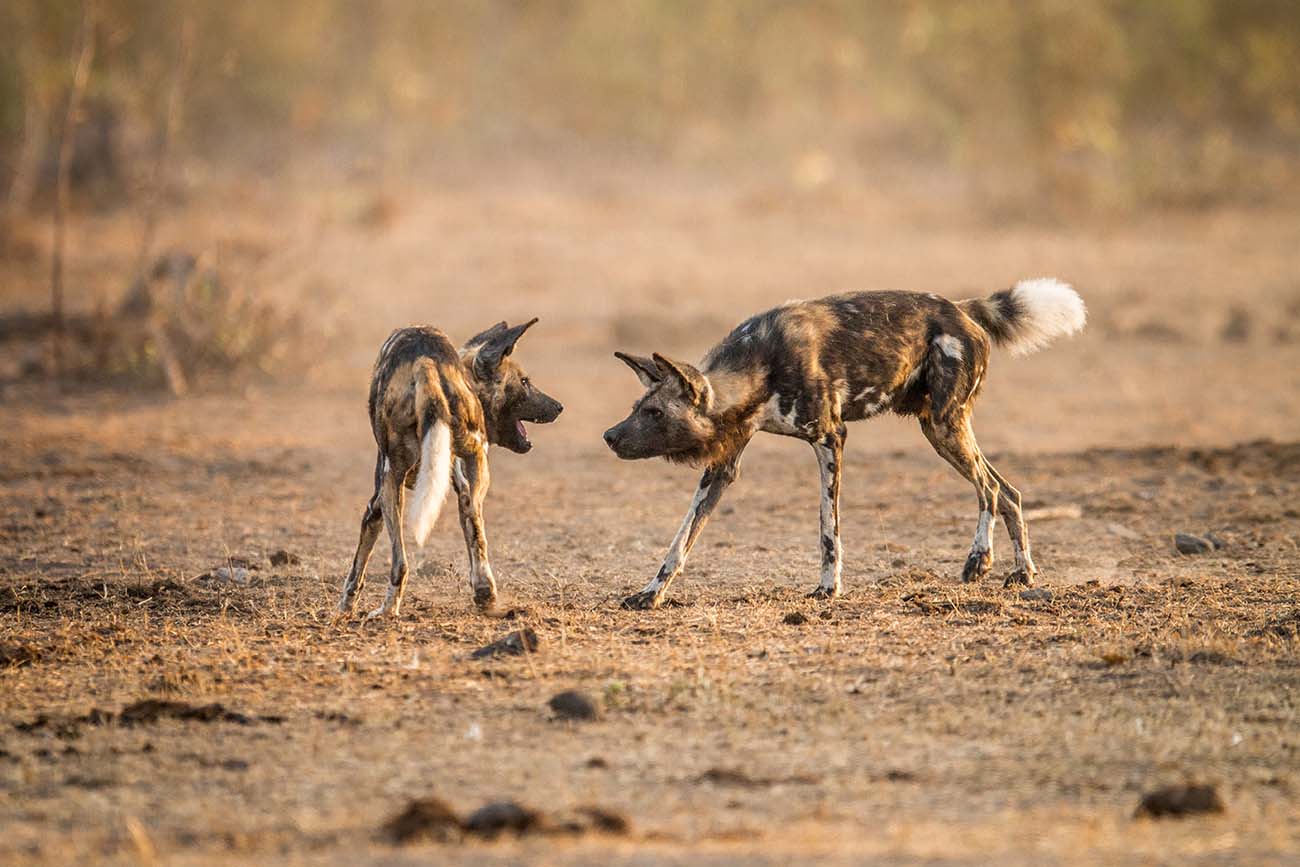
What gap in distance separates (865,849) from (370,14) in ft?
110

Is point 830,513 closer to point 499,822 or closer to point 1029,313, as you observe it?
point 1029,313

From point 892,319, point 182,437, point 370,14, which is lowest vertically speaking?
point 182,437

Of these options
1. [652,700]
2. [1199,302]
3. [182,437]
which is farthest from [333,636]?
[1199,302]

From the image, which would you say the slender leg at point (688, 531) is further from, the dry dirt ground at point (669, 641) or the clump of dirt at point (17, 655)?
the clump of dirt at point (17, 655)

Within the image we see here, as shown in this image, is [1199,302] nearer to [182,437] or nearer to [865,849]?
[182,437]

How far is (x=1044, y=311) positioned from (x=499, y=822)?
422cm

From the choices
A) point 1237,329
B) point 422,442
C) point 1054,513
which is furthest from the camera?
point 1237,329

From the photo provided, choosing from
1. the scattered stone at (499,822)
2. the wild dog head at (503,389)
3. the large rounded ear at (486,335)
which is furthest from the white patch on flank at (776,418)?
the scattered stone at (499,822)

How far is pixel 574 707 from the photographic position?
16.4ft

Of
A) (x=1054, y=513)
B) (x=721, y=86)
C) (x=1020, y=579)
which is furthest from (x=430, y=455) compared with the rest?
(x=721, y=86)

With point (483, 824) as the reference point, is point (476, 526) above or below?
above

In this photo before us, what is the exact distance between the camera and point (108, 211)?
21.8m

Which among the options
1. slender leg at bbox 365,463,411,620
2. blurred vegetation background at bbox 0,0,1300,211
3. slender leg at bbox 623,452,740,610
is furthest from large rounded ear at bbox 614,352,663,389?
blurred vegetation background at bbox 0,0,1300,211

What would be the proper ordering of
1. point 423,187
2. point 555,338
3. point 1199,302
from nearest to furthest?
point 555,338, point 1199,302, point 423,187
